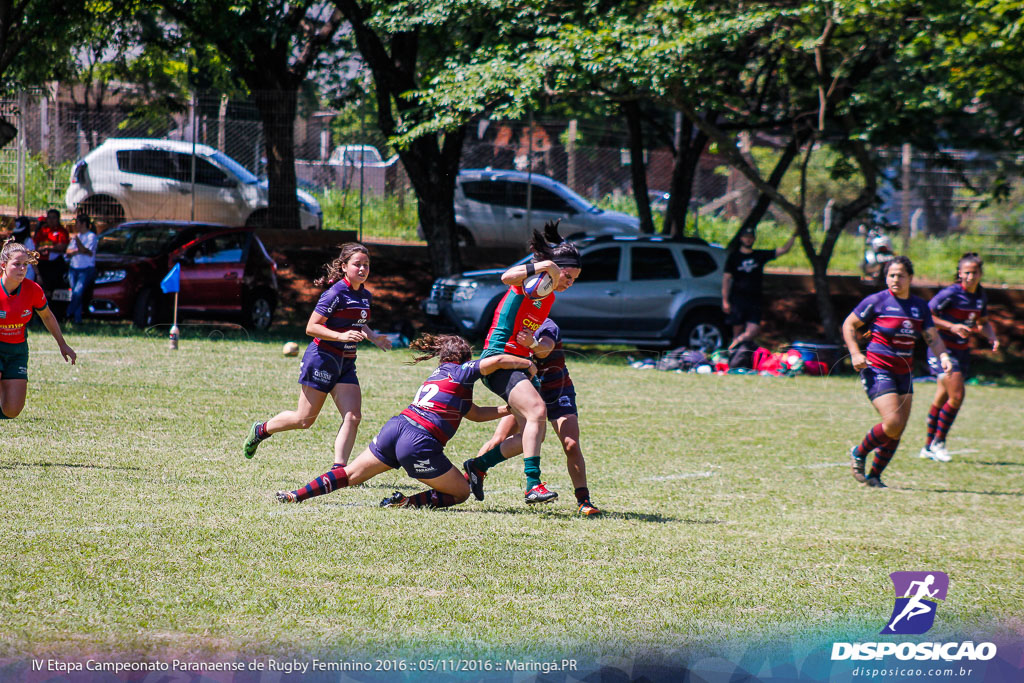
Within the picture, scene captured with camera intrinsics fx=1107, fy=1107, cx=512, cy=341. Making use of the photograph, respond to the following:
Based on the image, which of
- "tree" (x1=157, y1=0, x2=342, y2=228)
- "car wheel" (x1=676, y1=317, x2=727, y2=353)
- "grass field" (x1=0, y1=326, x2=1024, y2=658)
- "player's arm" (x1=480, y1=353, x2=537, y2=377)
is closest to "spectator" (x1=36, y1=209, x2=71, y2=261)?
"tree" (x1=157, y1=0, x2=342, y2=228)

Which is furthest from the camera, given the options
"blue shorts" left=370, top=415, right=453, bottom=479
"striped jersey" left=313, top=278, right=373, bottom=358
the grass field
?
"striped jersey" left=313, top=278, right=373, bottom=358

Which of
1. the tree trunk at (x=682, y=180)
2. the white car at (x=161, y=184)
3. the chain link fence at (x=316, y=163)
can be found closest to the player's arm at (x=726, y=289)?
the tree trunk at (x=682, y=180)

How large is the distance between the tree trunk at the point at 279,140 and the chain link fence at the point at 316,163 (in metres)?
0.17

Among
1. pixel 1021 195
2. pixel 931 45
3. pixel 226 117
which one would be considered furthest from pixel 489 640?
pixel 1021 195

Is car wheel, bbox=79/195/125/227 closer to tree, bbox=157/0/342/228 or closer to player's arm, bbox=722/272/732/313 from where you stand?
tree, bbox=157/0/342/228

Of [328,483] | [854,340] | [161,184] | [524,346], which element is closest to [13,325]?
[328,483]

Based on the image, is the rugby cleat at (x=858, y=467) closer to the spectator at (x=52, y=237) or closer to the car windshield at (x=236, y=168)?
the spectator at (x=52, y=237)

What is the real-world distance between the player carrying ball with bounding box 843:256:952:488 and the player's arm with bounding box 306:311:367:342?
13.5 feet

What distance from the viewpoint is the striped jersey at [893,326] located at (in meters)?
9.18

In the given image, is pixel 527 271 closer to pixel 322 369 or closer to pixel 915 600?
pixel 322 369

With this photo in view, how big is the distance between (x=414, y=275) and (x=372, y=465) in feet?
57.0

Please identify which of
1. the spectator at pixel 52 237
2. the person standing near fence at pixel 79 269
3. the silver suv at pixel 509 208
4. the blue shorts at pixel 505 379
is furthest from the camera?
the silver suv at pixel 509 208

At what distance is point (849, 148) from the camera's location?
825 inches

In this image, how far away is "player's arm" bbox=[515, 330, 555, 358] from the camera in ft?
23.3
